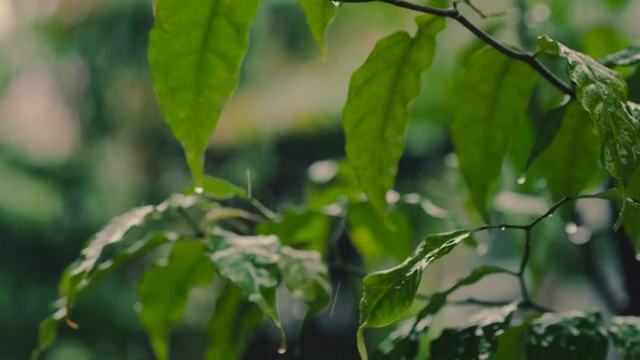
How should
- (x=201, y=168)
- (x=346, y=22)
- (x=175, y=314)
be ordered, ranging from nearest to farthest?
(x=201, y=168) → (x=175, y=314) → (x=346, y=22)

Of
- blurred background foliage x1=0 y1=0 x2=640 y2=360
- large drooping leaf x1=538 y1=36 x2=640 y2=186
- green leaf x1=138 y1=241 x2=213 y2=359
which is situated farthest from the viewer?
blurred background foliage x1=0 y1=0 x2=640 y2=360

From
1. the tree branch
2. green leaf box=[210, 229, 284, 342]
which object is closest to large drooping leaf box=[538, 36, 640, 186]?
the tree branch

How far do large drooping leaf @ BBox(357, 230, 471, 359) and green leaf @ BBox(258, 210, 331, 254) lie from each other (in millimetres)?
221

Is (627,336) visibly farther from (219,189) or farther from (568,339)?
(219,189)

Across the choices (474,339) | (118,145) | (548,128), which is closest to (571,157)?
(548,128)

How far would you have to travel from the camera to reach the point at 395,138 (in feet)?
1.43

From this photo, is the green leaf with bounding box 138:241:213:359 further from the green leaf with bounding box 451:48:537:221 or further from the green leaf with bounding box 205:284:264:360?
the green leaf with bounding box 451:48:537:221

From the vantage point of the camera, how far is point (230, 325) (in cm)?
56

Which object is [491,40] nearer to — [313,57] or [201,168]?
[201,168]

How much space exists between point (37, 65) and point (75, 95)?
17 cm

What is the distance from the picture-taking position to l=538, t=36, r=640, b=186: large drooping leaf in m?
0.29

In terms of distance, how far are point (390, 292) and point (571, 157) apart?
0.65ft

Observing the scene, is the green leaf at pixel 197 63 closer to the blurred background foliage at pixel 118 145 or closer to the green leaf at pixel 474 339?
the green leaf at pixel 474 339

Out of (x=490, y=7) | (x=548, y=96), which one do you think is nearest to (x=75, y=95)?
(x=490, y=7)
